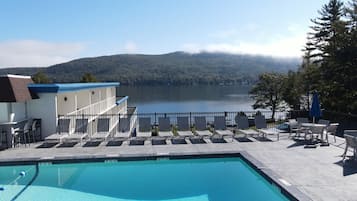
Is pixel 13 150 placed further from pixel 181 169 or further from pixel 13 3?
pixel 13 3

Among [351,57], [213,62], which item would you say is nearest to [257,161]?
[351,57]

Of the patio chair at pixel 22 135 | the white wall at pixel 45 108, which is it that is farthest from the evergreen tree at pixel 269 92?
the patio chair at pixel 22 135

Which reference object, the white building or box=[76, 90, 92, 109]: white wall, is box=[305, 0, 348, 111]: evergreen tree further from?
the white building

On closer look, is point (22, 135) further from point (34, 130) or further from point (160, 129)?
point (160, 129)

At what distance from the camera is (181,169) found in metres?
9.73

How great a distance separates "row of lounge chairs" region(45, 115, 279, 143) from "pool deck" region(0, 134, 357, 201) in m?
0.36

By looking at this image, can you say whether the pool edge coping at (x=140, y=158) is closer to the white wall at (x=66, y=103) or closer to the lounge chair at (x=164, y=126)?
the lounge chair at (x=164, y=126)

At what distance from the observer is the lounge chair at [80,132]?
38.1ft

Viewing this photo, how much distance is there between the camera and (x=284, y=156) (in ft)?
32.4

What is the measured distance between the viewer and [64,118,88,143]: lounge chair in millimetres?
11617

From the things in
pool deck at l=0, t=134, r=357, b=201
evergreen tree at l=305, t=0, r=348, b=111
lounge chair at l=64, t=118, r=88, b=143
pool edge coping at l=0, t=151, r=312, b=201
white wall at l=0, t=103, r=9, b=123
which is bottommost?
pool edge coping at l=0, t=151, r=312, b=201

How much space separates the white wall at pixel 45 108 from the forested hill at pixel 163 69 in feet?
217

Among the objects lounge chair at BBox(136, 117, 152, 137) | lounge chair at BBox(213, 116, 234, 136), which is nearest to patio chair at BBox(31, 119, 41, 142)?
lounge chair at BBox(136, 117, 152, 137)

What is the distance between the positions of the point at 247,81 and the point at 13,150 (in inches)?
3744
